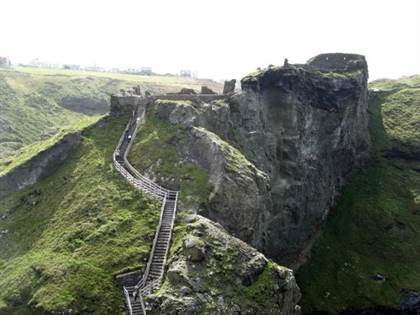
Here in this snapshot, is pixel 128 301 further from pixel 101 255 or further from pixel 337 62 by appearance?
pixel 337 62

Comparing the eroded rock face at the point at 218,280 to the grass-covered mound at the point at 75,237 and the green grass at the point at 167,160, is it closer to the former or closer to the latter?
the grass-covered mound at the point at 75,237

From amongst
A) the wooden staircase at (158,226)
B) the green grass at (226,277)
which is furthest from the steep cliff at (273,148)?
the green grass at (226,277)

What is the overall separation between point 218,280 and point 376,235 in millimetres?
67292

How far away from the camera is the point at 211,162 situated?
211 ft

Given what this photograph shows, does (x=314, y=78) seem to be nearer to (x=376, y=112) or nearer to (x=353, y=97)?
(x=353, y=97)

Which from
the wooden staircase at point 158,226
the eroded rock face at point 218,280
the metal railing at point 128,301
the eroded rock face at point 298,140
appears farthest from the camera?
the eroded rock face at point 298,140

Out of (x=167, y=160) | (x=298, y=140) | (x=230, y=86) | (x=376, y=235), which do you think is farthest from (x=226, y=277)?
(x=376, y=235)

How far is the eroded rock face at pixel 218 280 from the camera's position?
147ft

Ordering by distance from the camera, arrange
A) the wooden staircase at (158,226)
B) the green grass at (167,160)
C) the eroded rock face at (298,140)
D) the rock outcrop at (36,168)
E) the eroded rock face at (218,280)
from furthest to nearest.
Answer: the eroded rock face at (298,140)
the rock outcrop at (36,168)
the green grass at (167,160)
the wooden staircase at (158,226)
the eroded rock face at (218,280)

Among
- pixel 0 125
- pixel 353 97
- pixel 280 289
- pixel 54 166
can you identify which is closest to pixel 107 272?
pixel 280 289

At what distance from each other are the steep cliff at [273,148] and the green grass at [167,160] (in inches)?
6.4

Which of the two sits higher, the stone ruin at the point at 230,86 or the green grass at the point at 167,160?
the stone ruin at the point at 230,86

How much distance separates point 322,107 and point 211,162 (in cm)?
5055

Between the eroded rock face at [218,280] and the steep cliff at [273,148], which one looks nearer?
the eroded rock face at [218,280]
